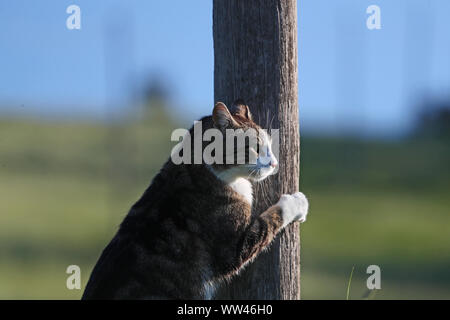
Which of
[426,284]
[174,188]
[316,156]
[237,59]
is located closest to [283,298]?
[174,188]

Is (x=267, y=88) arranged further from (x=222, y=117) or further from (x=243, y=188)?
(x=243, y=188)

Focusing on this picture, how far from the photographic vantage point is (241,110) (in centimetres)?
415

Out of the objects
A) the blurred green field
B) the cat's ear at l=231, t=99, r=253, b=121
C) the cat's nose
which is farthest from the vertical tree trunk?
the blurred green field

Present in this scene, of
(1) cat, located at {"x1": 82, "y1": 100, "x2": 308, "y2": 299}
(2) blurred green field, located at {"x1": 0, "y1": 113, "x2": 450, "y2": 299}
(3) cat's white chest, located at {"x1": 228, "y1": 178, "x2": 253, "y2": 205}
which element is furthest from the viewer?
(2) blurred green field, located at {"x1": 0, "y1": 113, "x2": 450, "y2": 299}

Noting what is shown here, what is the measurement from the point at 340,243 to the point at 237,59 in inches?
635

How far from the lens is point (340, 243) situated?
19.5m

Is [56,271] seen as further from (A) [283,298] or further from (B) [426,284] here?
(A) [283,298]

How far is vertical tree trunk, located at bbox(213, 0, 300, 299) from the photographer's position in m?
4.19

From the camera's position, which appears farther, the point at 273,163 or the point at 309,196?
the point at 309,196

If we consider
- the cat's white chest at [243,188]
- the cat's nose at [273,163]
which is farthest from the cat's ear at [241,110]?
the cat's white chest at [243,188]

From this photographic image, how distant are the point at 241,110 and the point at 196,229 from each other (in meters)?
0.88

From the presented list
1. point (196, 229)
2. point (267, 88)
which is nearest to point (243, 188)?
point (196, 229)

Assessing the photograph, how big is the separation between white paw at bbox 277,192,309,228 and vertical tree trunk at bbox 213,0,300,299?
0.09 meters

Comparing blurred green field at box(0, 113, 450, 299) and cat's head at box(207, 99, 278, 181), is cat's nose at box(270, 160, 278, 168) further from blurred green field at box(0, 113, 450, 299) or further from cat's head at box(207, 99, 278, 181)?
blurred green field at box(0, 113, 450, 299)
